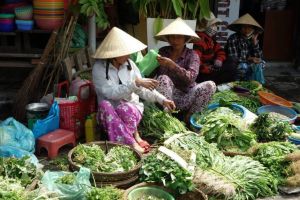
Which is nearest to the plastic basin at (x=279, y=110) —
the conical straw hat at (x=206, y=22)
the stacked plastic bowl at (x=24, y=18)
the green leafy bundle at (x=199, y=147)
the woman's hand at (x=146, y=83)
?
the green leafy bundle at (x=199, y=147)

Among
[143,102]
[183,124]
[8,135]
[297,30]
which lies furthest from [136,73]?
[297,30]

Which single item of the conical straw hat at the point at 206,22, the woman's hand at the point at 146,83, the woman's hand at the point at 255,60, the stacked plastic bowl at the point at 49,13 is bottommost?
the woman's hand at the point at 255,60

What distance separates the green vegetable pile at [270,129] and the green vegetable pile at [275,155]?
0.26 m

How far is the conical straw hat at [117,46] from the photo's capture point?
14.9 ft

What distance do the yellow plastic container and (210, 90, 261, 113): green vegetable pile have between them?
1.88m

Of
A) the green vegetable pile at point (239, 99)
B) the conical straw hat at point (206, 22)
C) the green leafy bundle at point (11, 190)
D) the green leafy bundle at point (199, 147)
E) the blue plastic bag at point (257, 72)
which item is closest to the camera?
the green leafy bundle at point (11, 190)

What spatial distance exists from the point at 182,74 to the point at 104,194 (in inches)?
87.7

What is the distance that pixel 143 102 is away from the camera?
531cm

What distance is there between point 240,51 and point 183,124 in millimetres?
2156

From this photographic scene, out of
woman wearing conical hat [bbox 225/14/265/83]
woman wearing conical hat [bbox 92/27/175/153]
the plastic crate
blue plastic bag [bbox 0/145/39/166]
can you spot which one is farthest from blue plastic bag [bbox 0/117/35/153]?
woman wearing conical hat [bbox 225/14/265/83]

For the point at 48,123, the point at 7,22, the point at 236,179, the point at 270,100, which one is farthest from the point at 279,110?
the point at 7,22

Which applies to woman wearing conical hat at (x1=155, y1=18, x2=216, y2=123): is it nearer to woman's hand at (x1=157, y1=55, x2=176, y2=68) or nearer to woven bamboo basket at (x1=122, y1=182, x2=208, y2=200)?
woman's hand at (x1=157, y1=55, x2=176, y2=68)

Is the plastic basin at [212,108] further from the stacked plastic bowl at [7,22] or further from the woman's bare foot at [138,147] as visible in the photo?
the stacked plastic bowl at [7,22]

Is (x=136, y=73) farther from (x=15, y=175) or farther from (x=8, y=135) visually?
(x=15, y=175)
